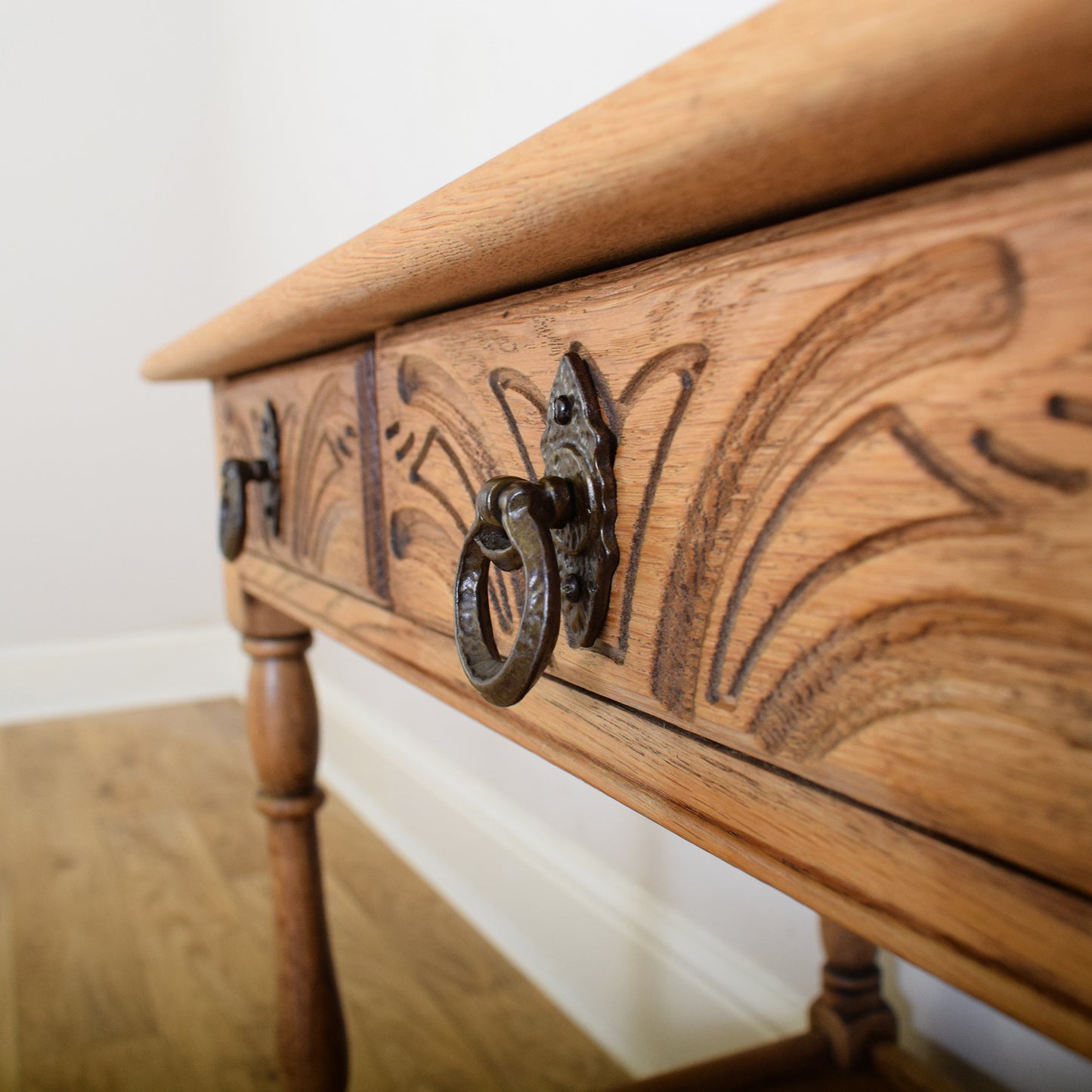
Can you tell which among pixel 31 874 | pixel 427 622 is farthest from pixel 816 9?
pixel 31 874

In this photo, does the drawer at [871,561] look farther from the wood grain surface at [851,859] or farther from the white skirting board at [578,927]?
the white skirting board at [578,927]

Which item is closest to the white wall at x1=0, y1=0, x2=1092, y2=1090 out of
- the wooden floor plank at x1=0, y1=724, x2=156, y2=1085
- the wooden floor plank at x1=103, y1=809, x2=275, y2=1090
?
the wooden floor plank at x1=103, y1=809, x2=275, y2=1090

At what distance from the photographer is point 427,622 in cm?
50

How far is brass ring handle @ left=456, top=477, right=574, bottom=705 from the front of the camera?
0.29 meters

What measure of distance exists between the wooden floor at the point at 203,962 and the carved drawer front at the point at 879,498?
3.05 ft

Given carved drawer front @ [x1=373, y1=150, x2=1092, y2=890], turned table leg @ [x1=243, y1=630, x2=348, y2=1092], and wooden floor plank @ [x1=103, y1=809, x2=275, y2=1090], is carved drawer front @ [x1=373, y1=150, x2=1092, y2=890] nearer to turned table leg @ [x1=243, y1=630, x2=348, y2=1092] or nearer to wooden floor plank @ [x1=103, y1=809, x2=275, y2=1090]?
turned table leg @ [x1=243, y1=630, x2=348, y2=1092]

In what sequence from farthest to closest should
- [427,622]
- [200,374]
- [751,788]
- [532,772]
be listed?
[532,772] < [200,374] < [427,622] < [751,788]

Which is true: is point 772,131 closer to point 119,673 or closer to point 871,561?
point 871,561

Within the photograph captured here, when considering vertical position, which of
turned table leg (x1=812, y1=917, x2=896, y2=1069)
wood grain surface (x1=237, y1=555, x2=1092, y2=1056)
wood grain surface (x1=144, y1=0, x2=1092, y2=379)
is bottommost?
turned table leg (x1=812, y1=917, x2=896, y2=1069)

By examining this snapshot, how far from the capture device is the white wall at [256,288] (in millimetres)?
963

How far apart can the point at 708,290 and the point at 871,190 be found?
0.05 meters

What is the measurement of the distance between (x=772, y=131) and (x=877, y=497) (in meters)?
0.08

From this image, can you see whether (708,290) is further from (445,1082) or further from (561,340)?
(445,1082)

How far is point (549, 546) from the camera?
0.98ft
